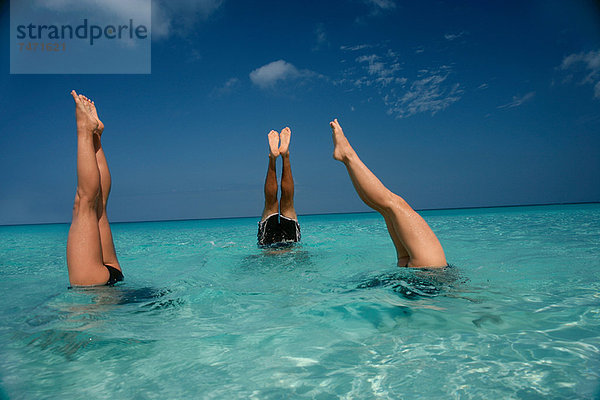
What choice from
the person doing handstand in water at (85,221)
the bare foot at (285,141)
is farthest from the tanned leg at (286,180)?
the person doing handstand in water at (85,221)

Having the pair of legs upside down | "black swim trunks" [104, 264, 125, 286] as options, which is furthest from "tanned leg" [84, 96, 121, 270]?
"black swim trunks" [104, 264, 125, 286]

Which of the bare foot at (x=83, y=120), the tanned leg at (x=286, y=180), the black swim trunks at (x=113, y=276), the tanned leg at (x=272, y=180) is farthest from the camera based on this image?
the tanned leg at (x=286, y=180)

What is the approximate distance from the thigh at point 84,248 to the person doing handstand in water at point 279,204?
2.72 m

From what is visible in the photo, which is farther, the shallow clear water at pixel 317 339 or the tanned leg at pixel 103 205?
the tanned leg at pixel 103 205

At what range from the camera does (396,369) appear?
60.5 inches

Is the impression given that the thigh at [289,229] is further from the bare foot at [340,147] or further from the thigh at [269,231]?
the bare foot at [340,147]

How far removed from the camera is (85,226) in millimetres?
2580

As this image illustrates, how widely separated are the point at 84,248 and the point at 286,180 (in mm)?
3123

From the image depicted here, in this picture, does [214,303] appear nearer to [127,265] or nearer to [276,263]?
[276,263]

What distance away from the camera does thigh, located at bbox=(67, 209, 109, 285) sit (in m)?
2.56

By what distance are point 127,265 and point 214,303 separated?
151 inches

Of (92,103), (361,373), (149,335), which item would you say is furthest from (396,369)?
(92,103)

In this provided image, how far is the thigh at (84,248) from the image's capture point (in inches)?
101

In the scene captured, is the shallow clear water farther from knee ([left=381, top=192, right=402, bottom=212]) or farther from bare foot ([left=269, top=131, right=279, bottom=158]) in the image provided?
bare foot ([left=269, top=131, right=279, bottom=158])
